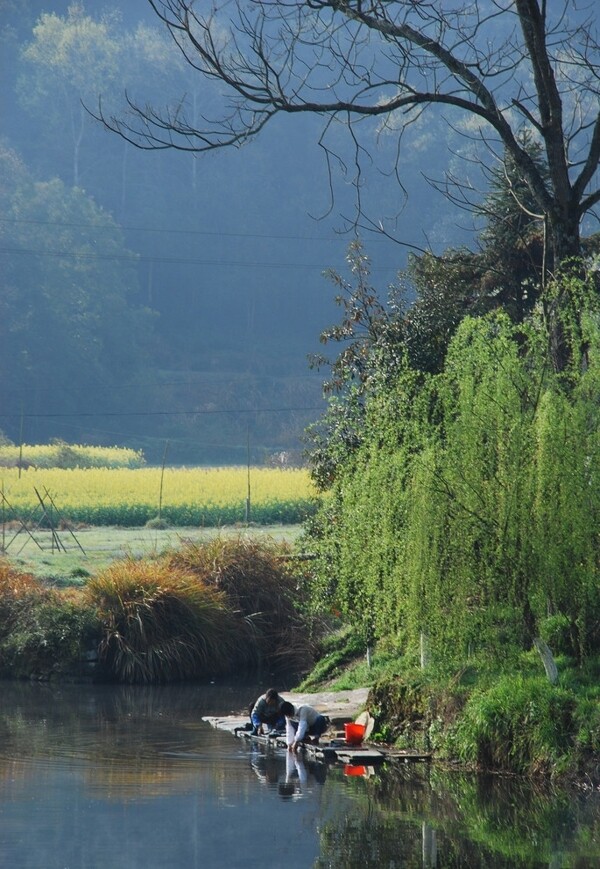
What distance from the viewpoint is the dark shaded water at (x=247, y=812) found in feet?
39.8

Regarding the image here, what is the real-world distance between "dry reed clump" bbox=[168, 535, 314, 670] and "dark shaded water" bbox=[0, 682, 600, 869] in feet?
27.3

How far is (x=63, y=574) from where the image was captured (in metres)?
30.5

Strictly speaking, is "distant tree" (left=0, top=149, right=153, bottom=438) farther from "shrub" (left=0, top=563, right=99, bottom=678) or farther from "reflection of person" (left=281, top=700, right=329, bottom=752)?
"reflection of person" (left=281, top=700, right=329, bottom=752)

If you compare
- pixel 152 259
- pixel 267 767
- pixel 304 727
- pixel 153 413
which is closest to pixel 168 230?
pixel 152 259

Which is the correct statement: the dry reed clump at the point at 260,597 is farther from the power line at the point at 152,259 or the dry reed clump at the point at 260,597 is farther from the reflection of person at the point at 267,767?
the power line at the point at 152,259

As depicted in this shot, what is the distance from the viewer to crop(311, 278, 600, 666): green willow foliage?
1555cm

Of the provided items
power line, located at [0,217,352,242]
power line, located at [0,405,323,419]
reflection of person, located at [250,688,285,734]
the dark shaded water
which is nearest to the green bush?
the dark shaded water

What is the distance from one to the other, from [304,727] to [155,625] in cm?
856

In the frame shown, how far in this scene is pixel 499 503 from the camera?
1574cm

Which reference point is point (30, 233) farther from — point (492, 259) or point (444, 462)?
point (444, 462)

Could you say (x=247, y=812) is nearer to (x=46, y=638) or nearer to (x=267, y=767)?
(x=267, y=767)

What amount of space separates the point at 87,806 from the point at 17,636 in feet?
42.0

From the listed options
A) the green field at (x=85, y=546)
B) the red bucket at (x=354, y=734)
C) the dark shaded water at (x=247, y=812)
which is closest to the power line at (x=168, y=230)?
the green field at (x=85, y=546)

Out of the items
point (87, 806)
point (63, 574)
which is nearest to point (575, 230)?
point (87, 806)
